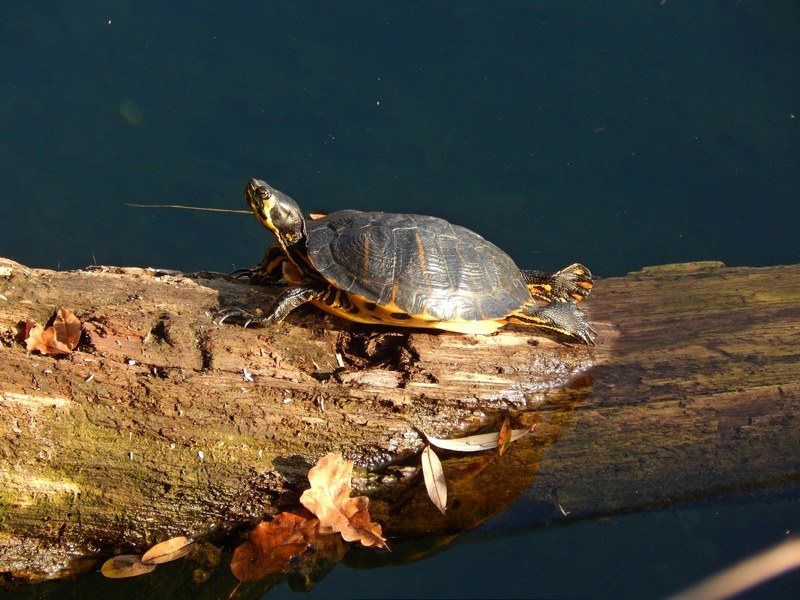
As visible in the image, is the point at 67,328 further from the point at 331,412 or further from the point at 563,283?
the point at 563,283

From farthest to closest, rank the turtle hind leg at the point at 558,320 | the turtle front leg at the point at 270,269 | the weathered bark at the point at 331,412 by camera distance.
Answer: the turtle front leg at the point at 270,269 → the turtle hind leg at the point at 558,320 → the weathered bark at the point at 331,412

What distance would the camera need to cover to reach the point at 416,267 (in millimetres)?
3045

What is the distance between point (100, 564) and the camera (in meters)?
2.57

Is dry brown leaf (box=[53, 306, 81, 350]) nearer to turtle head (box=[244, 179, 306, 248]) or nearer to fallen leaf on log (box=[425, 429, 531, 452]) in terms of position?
turtle head (box=[244, 179, 306, 248])

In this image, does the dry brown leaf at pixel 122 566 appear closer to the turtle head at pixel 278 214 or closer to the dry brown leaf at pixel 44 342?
the dry brown leaf at pixel 44 342

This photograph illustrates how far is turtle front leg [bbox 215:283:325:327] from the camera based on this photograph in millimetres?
2881

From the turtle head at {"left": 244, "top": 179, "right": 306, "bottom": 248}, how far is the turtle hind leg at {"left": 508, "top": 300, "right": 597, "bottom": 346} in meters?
1.00

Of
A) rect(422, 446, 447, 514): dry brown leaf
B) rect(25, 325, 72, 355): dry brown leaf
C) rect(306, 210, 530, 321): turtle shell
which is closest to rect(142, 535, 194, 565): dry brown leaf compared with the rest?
rect(25, 325, 72, 355): dry brown leaf

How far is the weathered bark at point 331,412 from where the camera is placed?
8.00 ft

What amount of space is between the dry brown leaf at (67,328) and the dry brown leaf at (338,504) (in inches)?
37.0

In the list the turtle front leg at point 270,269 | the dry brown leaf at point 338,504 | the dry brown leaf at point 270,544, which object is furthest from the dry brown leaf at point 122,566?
the turtle front leg at point 270,269

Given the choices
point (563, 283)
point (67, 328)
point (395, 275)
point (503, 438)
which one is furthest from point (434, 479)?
point (67, 328)

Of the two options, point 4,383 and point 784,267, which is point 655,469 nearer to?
point 784,267

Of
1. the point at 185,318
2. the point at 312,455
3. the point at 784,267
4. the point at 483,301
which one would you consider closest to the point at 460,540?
the point at 312,455
